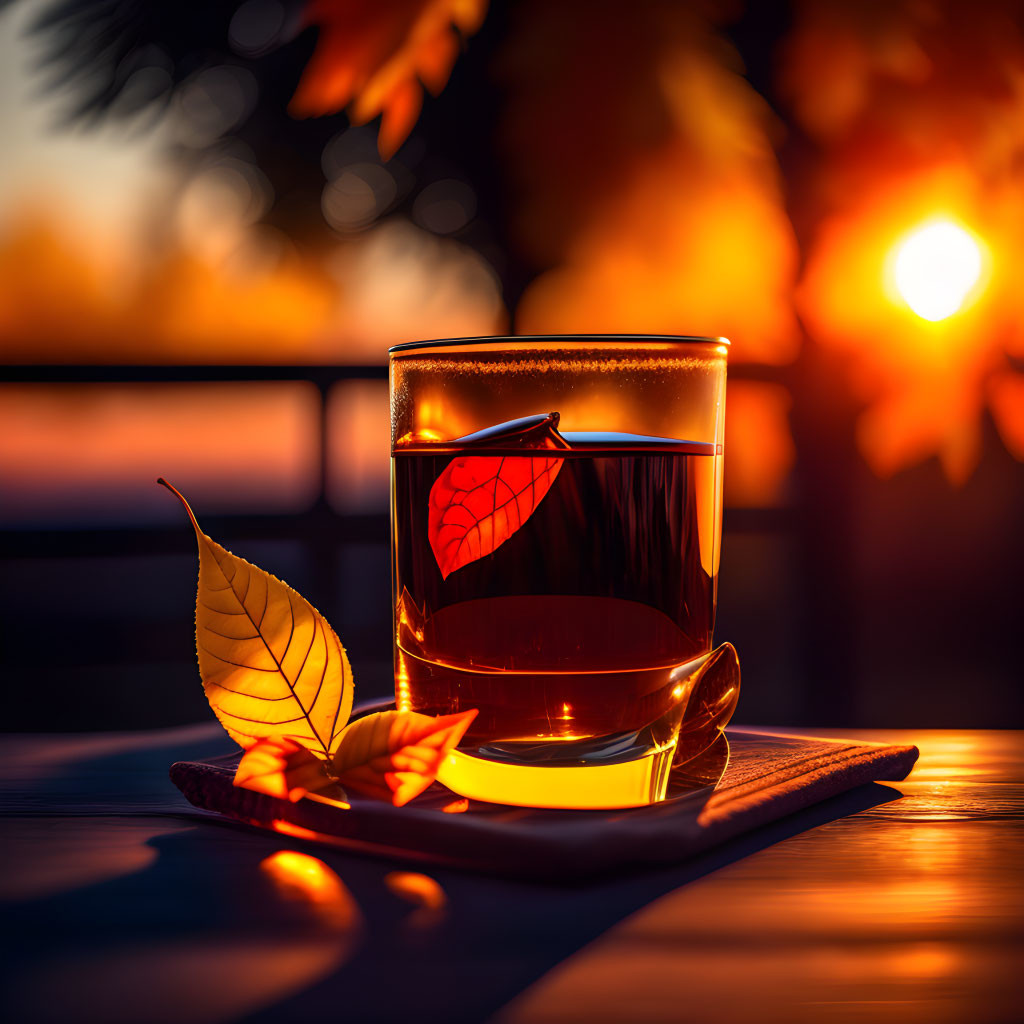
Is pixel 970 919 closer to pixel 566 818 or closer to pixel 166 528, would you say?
pixel 566 818

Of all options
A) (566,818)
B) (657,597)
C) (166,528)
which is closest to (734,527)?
(166,528)

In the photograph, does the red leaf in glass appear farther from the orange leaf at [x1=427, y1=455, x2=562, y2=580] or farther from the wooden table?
the wooden table

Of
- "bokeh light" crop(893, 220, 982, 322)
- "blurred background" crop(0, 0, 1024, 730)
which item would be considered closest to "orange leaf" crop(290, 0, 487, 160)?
"blurred background" crop(0, 0, 1024, 730)

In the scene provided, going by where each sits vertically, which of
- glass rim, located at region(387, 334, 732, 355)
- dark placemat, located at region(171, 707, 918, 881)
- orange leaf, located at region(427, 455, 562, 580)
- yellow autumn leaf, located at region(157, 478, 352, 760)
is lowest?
dark placemat, located at region(171, 707, 918, 881)

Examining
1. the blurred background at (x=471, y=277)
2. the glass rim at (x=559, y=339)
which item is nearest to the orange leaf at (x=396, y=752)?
the glass rim at (x=559, y=339)

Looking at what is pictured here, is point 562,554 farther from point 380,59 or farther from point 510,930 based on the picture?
point 380,59

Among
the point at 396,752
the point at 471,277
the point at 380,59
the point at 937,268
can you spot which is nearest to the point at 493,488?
the point at 396,752
